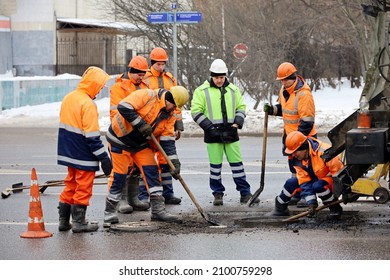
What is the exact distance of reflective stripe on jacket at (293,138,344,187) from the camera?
10.3 meters

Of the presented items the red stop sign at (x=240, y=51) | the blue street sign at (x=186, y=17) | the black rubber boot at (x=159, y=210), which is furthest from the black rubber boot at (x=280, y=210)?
the red stop sign at (x=240, y=51)

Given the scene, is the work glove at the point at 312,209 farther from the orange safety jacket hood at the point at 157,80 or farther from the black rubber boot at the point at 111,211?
the orange safety jacket hood at the point at 157,80

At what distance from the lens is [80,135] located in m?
9.88

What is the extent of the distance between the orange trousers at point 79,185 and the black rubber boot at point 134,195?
164cm

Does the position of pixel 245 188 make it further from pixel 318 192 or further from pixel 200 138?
pixel 200 138

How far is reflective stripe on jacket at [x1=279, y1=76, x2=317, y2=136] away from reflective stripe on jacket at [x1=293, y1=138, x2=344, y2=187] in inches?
46.9

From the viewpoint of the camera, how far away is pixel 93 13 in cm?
5019

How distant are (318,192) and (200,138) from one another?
12782 mm

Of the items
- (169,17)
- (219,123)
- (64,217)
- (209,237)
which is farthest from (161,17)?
(209,237)

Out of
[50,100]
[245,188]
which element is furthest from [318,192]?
[50,100]

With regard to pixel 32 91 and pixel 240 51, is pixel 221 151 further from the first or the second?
pixel 32 91

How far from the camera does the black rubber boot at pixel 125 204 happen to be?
11.4 meters

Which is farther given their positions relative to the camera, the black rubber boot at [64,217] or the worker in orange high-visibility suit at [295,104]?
the worker in orange high-visibility suit at [295,104]

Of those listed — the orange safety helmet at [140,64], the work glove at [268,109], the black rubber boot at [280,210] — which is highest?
the orange safety helmet at [140,64]
